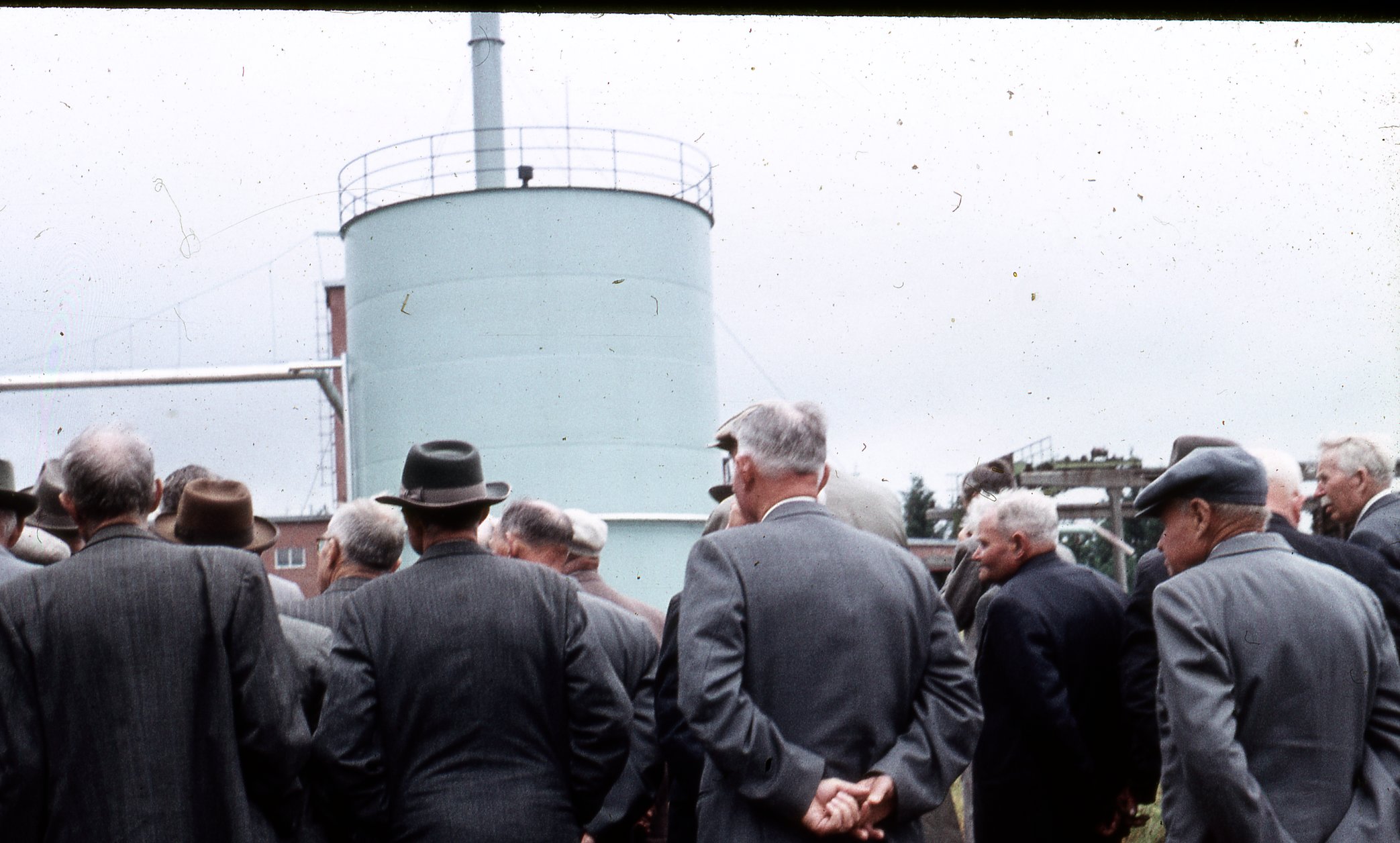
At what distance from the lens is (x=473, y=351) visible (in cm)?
1241

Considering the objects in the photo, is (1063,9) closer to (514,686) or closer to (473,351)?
(514,686)

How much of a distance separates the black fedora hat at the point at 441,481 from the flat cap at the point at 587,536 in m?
0.94

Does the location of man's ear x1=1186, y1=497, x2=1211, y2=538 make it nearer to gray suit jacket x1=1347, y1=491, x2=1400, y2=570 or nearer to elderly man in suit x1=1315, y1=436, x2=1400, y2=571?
gray suit jacket x1=1347, y1=491, x2=1400, y2=570

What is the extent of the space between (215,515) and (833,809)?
2.00 meters

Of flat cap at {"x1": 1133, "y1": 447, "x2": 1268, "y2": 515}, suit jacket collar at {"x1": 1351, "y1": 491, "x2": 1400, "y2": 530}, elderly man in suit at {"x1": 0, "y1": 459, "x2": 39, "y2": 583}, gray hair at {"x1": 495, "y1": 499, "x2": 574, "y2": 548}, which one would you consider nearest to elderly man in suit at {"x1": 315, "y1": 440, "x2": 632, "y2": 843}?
gray hair at {"x1": 495, "y1": 499, "x2": 574, "y2": 548}

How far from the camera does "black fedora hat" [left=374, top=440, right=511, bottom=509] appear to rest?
3.76 m

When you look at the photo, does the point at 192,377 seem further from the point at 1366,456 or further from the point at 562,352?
the point at 1366,456

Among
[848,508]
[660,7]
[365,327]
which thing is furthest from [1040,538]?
[365,327]

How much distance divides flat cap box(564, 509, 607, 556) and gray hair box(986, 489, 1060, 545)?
1.29 metres

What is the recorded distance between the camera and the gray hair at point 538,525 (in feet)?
14.7

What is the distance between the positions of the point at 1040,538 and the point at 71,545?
355cm

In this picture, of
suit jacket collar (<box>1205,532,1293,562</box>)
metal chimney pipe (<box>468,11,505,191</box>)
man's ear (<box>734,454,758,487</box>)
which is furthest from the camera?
metal chimney pipe (<box>468,11,505,191</box>)

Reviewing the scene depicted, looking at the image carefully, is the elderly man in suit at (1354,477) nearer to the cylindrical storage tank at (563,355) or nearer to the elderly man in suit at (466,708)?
the elderly man in suit at (466,708)

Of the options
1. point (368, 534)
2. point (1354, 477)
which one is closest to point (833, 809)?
point (368, 534)
